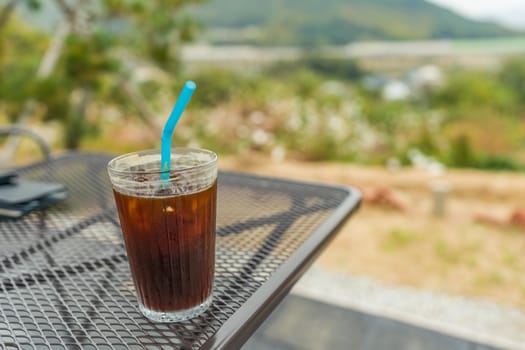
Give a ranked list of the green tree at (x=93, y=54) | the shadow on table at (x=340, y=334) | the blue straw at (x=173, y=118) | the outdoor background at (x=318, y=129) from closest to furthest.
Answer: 1. the blue straw at (x=173, y=118)
2. the shadow on table at (x=340, y=334)
3. the outdoor background at (x=318, y=129)
4. the green tree at (x=93, y=54)

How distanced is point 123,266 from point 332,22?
1378 cm

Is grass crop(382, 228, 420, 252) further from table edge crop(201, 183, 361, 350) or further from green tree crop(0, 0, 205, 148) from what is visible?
green tree crop(0, 0, 205, 148)

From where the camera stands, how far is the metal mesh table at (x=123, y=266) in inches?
23.0

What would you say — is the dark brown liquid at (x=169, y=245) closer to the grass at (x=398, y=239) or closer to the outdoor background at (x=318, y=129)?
the outdoor background at (x=318, y=129)

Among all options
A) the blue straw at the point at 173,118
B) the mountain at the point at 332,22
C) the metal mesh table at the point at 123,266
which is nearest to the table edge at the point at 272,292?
the metal mesh table at the point at 123,266

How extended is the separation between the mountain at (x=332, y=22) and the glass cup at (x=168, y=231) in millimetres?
11984

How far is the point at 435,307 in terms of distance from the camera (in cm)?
183

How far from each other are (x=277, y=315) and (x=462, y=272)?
0.95 m

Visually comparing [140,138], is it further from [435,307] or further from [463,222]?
[435,307]

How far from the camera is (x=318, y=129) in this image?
456 centimetres

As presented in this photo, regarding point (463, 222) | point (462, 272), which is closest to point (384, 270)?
point (462, 272)

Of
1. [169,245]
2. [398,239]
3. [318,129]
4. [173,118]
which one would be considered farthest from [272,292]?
[318,129]

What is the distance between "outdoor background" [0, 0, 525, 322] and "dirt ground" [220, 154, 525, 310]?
1 centimetres

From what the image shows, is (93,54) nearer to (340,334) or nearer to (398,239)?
(398,239)
